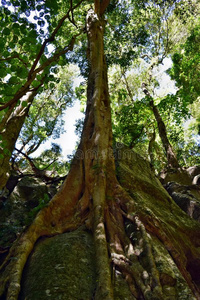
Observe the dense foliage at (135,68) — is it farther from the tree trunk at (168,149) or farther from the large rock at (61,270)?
the large rock at (61,270)

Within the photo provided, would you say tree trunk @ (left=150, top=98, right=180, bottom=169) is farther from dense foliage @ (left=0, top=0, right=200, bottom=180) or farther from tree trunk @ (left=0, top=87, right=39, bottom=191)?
tree trunk @ (left=0, top=87, right=39, bottom=191)

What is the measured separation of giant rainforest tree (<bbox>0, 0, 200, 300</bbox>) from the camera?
9.18ft

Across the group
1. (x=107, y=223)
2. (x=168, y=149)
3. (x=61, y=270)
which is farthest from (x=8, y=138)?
(x=168, y=149)

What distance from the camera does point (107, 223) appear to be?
3910 mm

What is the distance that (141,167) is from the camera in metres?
7.97

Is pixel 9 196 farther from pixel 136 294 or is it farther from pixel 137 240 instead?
pixel 136 294

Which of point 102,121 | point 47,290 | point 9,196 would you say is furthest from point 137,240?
point 9,196

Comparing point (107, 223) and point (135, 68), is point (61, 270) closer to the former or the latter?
point (107, 223)

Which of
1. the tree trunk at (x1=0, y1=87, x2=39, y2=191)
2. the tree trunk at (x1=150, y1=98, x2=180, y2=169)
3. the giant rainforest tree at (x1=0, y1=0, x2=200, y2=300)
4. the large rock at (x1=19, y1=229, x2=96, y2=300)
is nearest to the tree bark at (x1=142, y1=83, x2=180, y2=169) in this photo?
the tree trunk at (x1=150, y1=98, x2=180, y2=169)

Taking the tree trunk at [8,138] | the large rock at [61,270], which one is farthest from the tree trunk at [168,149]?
the large rock at [61,270]

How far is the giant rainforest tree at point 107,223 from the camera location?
9.18 ft

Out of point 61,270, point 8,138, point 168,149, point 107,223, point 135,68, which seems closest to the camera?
point 61,270

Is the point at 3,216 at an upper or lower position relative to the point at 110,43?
lower

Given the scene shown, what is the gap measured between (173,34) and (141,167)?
13.3m
